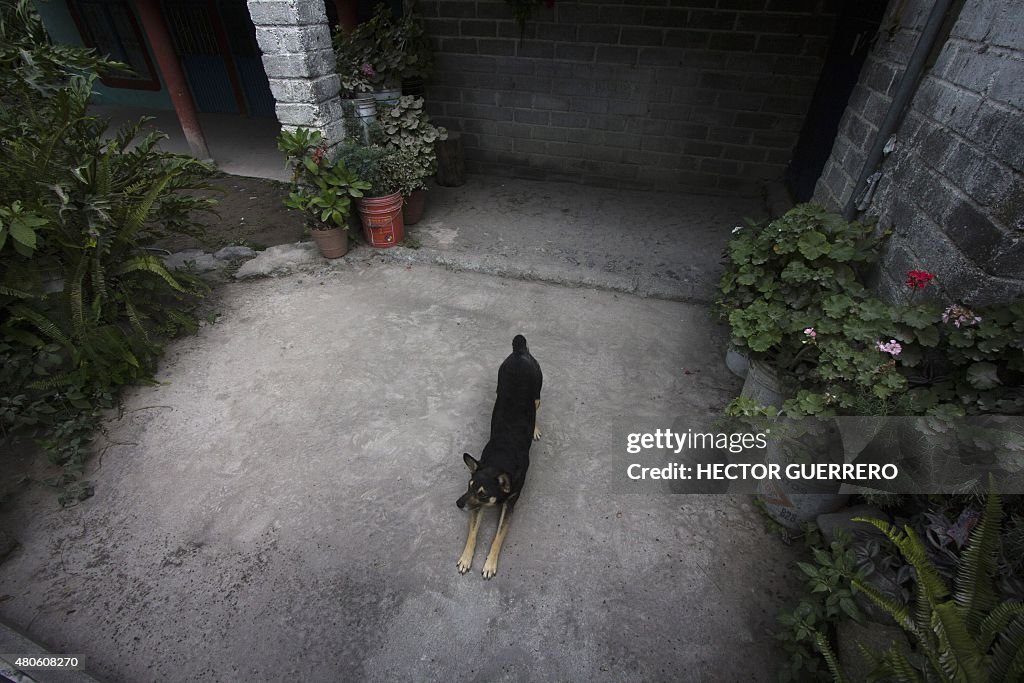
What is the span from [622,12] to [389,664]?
21.9 feet

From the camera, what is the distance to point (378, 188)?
16.3 feet

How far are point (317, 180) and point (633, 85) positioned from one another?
13.4 feet

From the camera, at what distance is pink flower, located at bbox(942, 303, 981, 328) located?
2.19m

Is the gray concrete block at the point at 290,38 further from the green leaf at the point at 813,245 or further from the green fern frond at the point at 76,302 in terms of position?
the green leaf at the point at 813,245

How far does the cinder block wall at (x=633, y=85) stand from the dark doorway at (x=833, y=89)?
0.64 feet

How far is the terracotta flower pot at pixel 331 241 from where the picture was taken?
494 centimetres

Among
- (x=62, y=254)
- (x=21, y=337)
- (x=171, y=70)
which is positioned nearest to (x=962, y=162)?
(x=62, y=254)

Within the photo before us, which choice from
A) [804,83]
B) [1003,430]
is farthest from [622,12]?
[1003,430]

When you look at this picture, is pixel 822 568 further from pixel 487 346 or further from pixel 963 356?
pixel 487 346

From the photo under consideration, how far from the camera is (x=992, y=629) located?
1.53m

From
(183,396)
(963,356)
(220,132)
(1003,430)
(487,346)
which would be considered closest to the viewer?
(1003,430)

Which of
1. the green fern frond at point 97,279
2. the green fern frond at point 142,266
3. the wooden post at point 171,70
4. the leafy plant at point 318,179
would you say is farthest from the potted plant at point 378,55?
the wooden post at point 171,70

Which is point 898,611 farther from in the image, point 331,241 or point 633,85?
point 633,85

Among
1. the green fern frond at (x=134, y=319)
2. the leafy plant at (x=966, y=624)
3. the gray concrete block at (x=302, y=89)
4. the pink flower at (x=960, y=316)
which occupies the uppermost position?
the gray concrete block at (x=302, y=89)
